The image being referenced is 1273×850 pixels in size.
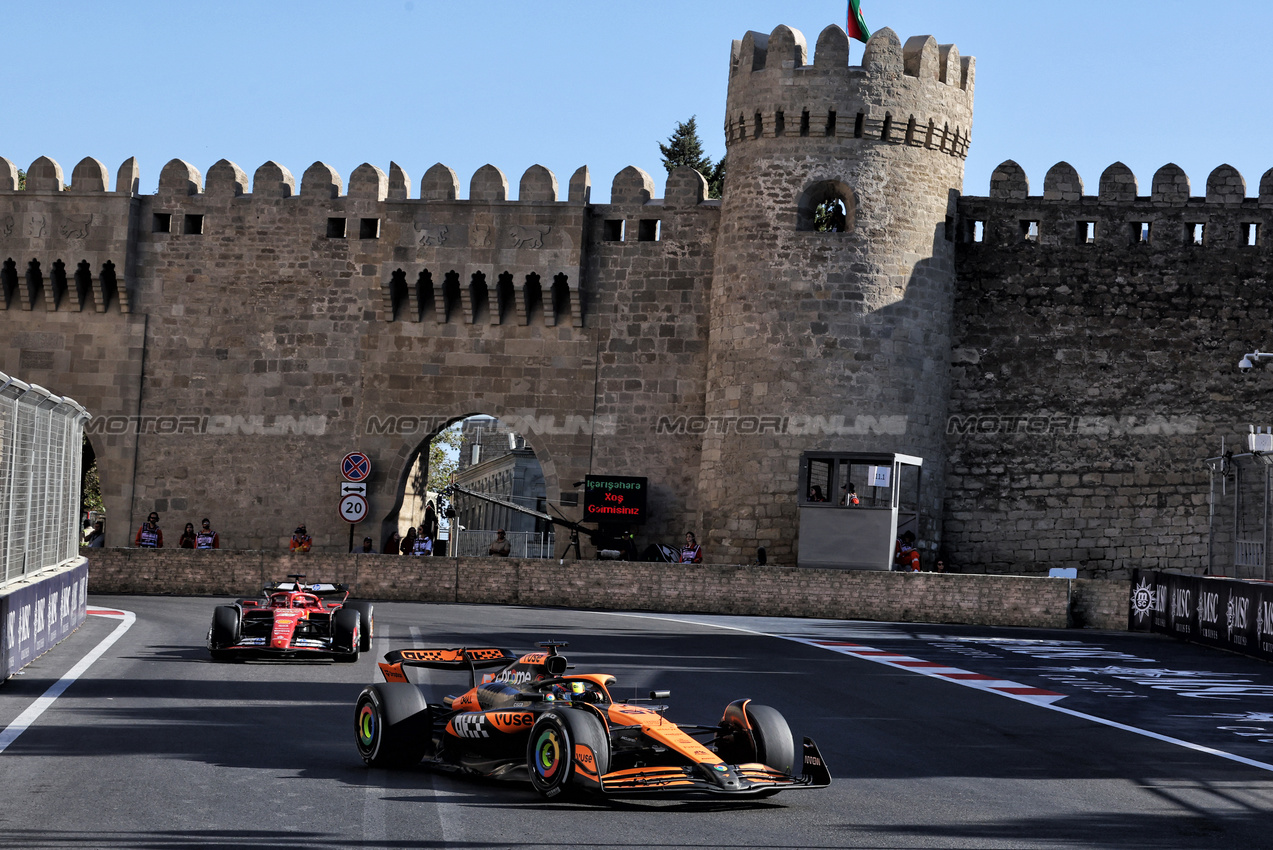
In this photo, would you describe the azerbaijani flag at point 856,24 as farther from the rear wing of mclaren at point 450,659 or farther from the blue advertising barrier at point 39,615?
the rear wing of mclaren at point 450,659

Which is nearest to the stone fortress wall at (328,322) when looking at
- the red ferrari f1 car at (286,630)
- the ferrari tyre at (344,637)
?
Result: the red ferrari f1 car at (286,630)

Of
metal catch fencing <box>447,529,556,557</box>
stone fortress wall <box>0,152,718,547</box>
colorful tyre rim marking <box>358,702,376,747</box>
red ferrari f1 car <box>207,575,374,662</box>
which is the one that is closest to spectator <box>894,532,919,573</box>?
stone fortress wall <box>0,152,718,547</box>

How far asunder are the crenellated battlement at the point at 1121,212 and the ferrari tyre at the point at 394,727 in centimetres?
2319

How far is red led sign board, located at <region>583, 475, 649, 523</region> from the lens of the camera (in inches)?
1151

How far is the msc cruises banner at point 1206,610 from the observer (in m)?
18.9

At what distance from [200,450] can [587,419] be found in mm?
7794

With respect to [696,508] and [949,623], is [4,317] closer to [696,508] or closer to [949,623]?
[696,508]

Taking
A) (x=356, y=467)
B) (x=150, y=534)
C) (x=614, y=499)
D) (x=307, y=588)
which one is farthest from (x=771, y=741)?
(x=150, y=534)

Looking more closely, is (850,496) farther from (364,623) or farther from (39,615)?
(39,615)

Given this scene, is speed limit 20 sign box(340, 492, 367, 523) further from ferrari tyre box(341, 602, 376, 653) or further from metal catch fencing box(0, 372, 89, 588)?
ferrari tyre box(341, 602, 376, 653)

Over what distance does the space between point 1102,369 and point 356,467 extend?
14.1m

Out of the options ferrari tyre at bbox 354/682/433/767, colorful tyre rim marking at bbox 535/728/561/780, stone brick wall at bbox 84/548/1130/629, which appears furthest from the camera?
stone brick wall at bbox 84/548/1130/629

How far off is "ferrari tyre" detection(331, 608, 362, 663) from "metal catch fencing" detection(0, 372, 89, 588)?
2822 mm

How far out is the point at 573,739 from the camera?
741 cm
